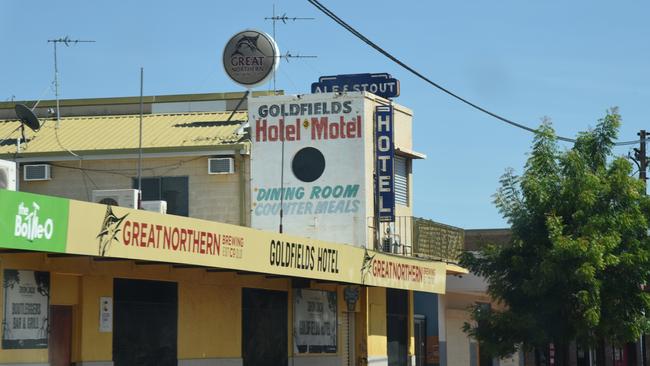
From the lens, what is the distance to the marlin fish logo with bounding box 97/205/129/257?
61.2 ft

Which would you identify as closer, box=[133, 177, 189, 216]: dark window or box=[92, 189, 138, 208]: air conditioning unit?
box=[92, 189, 138, 208]: air conditioning unit

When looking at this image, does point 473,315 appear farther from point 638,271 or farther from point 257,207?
point 257,207

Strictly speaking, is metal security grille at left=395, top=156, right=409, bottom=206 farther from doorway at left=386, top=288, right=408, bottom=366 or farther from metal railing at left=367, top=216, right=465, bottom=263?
doorway at left=386, top=288, right=408, bottom=366

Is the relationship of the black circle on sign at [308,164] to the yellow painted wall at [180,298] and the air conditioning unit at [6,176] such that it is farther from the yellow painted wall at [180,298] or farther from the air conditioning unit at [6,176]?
the air conditioning unit at [6,176]

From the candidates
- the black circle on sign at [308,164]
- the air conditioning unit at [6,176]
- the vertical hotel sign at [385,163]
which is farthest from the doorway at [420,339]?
the air conditioning unit at [6,176]

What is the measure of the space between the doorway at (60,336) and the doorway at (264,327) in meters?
5.93

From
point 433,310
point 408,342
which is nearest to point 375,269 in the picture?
point 408,342

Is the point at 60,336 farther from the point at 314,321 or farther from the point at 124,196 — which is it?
the point at 314,321

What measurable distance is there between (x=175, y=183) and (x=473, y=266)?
965 centimetres

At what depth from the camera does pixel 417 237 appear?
120 feet

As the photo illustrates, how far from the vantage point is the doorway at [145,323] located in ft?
73.4

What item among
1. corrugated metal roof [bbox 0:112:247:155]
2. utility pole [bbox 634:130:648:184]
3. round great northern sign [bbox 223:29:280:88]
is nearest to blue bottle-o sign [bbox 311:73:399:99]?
round great northern sign [bbox 223:29:280:88]

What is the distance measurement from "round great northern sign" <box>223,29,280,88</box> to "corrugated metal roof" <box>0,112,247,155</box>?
1820 millimetres

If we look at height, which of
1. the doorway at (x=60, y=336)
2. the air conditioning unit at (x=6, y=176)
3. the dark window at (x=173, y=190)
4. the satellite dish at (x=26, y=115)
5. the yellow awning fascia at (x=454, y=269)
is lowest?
the doorway at (x=60, y=336)
